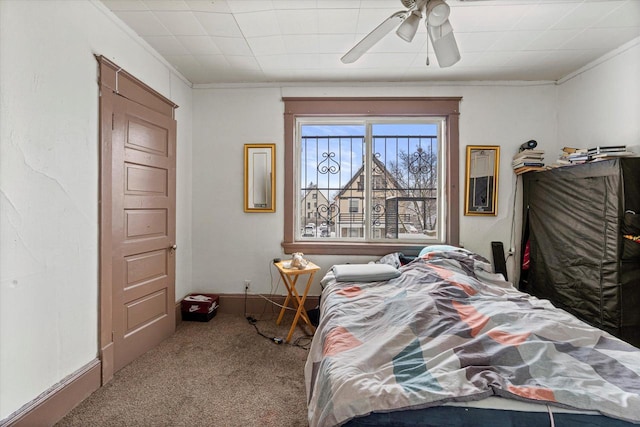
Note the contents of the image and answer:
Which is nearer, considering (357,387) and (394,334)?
(357,387)

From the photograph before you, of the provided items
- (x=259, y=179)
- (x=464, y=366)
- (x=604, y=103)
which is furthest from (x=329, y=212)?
(x=604, y=103)

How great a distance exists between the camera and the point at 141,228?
2320 millimetres

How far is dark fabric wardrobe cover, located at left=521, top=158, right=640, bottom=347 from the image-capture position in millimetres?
2043

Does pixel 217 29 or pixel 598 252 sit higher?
pixel 217 29

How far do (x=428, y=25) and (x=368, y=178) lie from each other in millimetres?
1753

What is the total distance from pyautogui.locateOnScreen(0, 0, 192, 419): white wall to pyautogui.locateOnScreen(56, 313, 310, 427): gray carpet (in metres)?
0.33

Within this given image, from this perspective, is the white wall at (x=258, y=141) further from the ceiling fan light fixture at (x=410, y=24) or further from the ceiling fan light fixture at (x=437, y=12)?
the ceiling fan light fixture at (x=437, y=12)

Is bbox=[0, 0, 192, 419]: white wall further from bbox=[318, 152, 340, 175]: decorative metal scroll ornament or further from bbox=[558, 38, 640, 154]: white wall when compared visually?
bbox=[558, 38, 640, 154]: white wall

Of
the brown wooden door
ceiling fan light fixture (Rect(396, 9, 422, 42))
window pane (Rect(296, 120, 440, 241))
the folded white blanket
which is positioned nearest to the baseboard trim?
the brown wooden door

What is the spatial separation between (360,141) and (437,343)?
244 centimetres

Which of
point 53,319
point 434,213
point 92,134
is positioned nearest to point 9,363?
point 53,319

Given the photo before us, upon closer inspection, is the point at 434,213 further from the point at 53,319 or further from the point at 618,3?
the point at 53,319

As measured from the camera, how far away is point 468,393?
1002 mm

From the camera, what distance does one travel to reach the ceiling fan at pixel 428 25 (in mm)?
1508
